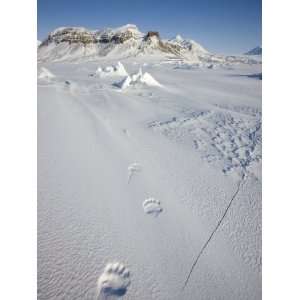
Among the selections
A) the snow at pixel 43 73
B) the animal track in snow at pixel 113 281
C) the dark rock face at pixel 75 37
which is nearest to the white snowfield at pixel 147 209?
the animal track in snow at pixel 113 281

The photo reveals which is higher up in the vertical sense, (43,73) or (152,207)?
(43,73)

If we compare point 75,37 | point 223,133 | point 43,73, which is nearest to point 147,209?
point 223,133

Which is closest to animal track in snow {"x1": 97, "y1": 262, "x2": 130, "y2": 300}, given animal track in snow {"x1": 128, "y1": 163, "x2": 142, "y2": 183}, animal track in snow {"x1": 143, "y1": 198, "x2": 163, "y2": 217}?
animal track in snow {"x1": 143, "y1": 198, "x2": 163, "y2": 217}

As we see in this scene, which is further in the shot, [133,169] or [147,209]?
[133,169]

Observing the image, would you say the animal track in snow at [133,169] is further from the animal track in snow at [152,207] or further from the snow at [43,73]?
the snow at [43,73]

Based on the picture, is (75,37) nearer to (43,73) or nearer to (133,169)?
(43,73)

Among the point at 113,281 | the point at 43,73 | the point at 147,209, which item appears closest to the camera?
the point at 113,281
